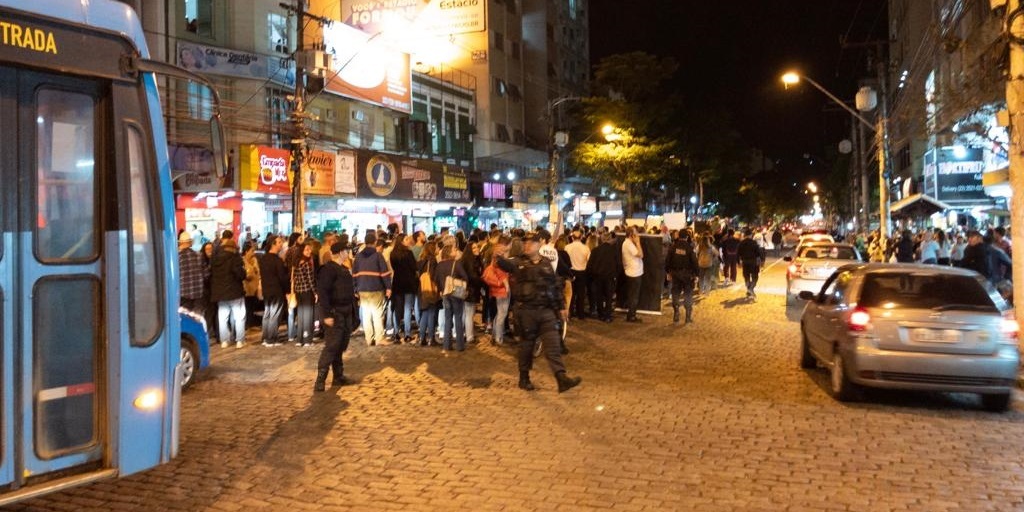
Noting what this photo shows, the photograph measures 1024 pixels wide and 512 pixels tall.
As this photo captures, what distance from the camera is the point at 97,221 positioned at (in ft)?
16.2

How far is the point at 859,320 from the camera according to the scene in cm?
869

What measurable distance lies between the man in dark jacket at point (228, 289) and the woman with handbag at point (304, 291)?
825 mm

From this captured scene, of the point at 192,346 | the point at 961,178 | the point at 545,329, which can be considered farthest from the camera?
the point at 961,178

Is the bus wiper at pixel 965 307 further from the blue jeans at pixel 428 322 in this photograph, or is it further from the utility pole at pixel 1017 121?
the blue jeans at pixel 428 322

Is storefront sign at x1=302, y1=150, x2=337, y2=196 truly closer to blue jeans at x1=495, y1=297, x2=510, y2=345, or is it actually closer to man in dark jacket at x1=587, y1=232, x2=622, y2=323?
man in dark jacket at x1=587, y1=232, x2=622, y2=323

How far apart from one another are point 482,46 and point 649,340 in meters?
33.1

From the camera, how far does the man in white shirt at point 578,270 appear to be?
50.5 ft

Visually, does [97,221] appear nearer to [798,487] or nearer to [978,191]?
[798,487]

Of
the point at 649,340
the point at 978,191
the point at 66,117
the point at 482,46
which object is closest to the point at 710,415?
the point at 649,340

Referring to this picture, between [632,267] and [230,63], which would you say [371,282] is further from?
[230,63]

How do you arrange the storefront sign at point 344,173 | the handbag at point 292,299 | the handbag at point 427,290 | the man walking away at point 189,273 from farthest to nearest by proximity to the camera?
the storefront sign at point 344,173, the handbag at point 292,299, the handbag at point 427,290, the man walking away at point 189,273

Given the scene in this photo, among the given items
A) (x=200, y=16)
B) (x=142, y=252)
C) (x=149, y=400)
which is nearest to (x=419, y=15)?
(x=200, y=16)

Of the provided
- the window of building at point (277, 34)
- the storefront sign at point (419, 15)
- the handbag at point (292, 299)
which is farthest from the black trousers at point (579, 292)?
the window of building at point (277, 34)

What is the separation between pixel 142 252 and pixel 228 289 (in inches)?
309
